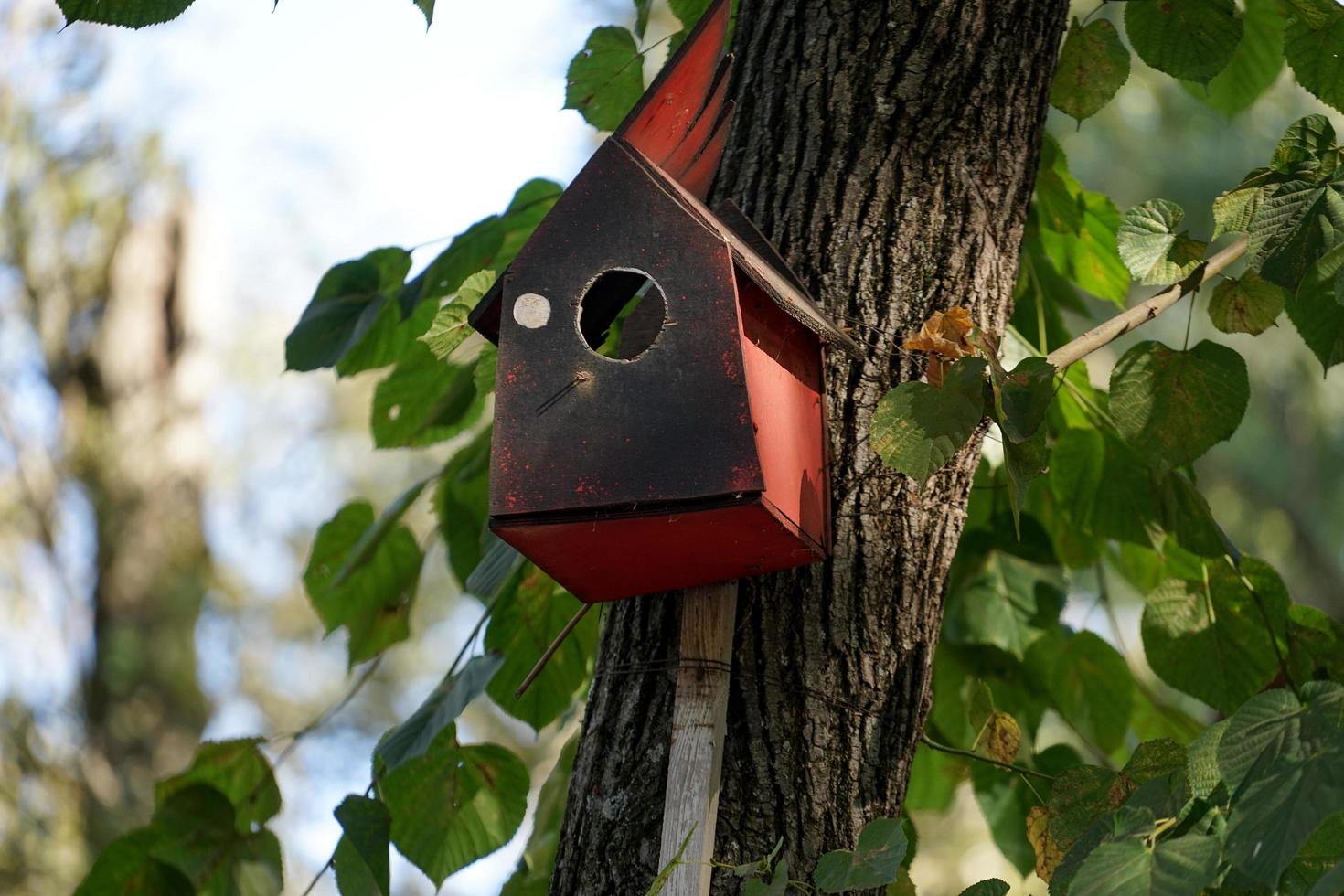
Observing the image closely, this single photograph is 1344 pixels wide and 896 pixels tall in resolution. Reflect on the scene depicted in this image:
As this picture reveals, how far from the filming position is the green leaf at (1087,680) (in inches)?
75.2

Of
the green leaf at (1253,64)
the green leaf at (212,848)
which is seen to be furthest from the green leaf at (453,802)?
the green leaf at (1253,64)

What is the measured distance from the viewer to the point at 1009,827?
1.92 metres

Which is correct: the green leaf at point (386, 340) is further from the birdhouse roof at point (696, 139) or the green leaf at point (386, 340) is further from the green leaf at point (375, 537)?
the birdhouse roof at point (696, 139)

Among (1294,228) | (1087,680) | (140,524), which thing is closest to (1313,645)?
(1087,680)

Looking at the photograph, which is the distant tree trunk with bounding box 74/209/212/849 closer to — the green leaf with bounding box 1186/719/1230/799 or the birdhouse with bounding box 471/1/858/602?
the birdhouse with bounding box 471/1/858/602

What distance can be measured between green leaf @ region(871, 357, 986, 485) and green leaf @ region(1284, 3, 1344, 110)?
26.7 inches

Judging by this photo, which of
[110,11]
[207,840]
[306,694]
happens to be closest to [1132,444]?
[110,11]

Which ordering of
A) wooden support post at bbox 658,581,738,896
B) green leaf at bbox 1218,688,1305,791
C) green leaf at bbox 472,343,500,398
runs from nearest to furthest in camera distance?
green leaf at bbox 1218,688,1305,791, wooden support post at bbox 658,581,738,896, green leaf at bbox 472,343,500,398

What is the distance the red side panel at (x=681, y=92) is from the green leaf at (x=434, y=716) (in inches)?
25.0

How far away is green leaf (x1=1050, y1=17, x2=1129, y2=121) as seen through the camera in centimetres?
169

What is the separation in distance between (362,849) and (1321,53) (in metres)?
1.43

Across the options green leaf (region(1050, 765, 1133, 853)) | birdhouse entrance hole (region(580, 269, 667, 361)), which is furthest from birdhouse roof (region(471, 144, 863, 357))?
green leaf (region(1050, 765, 1133, 853))

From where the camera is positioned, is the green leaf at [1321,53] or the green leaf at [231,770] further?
the green leaf at [231,770]

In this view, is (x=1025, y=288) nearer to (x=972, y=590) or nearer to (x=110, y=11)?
(x=972, y=590)
